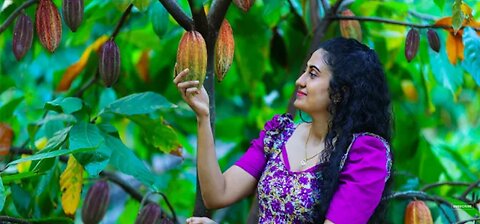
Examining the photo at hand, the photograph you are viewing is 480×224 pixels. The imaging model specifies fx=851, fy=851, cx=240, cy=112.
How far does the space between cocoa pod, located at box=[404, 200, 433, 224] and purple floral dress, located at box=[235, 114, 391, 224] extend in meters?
0.21

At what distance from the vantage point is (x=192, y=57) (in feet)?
4.27

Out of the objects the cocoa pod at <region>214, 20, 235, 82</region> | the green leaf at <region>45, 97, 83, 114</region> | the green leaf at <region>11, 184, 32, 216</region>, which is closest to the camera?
the cocoa pod at <region>214, 20, 235, 82</region>

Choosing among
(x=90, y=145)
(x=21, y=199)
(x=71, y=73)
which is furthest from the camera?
(x=71, y=73)

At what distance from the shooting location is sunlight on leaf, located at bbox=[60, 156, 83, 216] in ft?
5.42

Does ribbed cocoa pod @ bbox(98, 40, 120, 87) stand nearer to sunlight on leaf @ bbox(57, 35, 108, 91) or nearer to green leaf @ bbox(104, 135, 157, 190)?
green leaf @ bbox(104, 135, 157, 190)

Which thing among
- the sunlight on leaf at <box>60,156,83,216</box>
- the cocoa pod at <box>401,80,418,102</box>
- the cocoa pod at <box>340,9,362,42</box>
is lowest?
the cocoa pod at <box>401,80,418,102</box>

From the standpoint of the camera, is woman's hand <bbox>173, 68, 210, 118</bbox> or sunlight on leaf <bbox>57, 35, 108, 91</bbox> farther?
sunlight on leaf <bbox>57, 35, 108, 91</bbox>

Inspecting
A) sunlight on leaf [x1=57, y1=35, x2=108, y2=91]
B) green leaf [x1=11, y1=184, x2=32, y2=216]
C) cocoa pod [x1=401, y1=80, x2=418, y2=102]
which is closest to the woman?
green leaf [x1=11, y1=184, x2=32, y2=216]

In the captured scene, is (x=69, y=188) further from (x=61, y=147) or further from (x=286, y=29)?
(x=286, y=29)

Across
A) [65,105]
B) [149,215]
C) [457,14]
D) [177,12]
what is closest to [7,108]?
[65,105]

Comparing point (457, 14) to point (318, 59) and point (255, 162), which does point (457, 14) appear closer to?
point (318, 59)

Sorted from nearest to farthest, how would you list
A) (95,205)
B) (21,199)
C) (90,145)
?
1. (90,145)
2. (95,205)
3. (21,199)

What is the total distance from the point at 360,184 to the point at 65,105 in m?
0.56

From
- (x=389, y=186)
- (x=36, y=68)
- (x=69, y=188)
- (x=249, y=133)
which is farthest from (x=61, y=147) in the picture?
(x=36, y=68)
